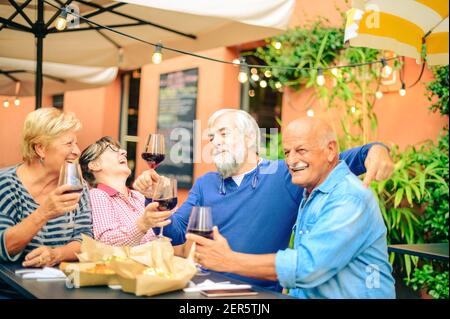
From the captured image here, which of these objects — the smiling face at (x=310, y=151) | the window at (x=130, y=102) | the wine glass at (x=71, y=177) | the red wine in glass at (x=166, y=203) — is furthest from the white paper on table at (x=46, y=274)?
the window at (x=130, y=102)

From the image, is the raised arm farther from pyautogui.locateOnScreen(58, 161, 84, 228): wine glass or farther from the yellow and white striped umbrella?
pyautogui.locateOnScreen(58, 161, 84, 228): wine glass

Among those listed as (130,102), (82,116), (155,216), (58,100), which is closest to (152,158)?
(155,216)

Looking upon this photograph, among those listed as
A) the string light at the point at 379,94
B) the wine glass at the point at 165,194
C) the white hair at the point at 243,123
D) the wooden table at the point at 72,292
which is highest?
the string light at the point at 379,94

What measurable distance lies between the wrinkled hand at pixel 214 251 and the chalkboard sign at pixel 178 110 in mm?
3464

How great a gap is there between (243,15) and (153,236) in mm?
1083

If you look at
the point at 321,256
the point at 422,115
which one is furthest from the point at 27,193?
the point at 422,115

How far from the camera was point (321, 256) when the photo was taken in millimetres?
1519

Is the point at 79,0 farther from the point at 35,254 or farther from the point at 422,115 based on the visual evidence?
the point at 422,115

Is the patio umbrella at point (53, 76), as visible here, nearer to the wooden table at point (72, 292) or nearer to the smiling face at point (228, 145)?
the smiling face at point (228, 145)

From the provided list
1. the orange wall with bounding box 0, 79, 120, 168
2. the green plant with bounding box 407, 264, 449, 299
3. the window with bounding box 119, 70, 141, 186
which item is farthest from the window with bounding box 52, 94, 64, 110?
the green plant with bounding box 407, 264, 449, 299

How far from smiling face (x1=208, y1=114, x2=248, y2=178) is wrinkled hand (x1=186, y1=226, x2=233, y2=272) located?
787 millimetres

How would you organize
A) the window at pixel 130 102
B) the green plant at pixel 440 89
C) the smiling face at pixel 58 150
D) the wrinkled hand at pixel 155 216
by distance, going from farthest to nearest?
the window at pixel 130 102
the green plant at pixel 440 89
the smiling face at pixel 58 150
the wrinkled hand at pixel 155 216

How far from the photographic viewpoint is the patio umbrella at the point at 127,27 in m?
2.41

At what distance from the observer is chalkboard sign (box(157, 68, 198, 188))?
5.19 m
